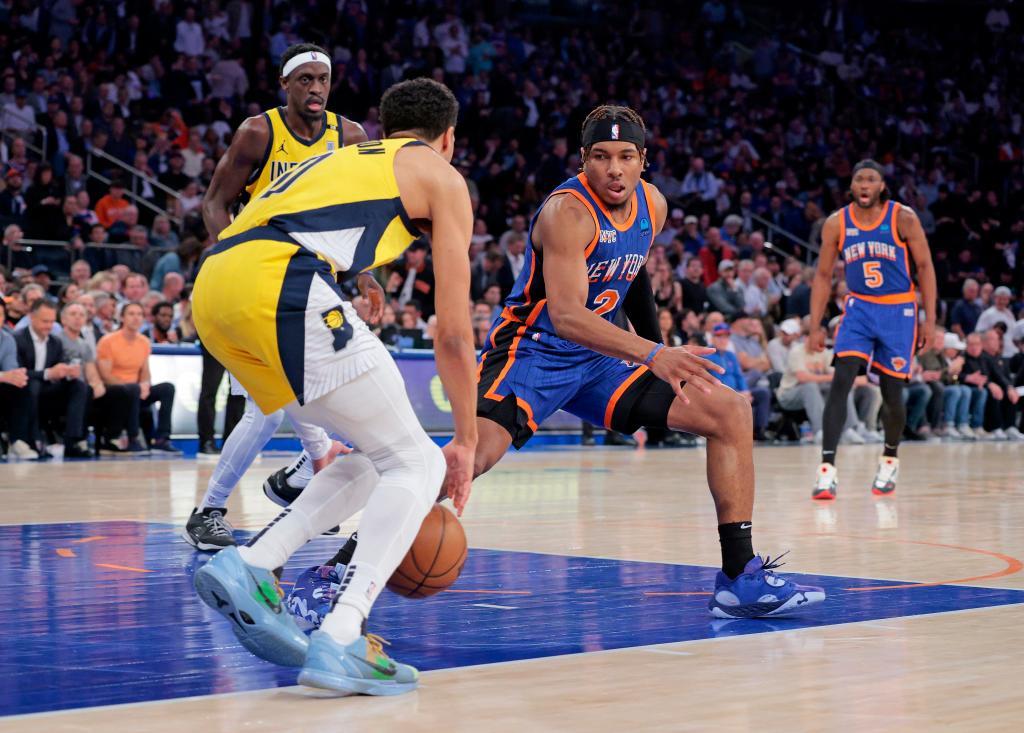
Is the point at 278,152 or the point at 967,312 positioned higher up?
the point at 278,152

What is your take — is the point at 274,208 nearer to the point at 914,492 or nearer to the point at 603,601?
the point at 603,601

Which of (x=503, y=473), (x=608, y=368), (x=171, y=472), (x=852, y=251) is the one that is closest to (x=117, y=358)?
(x=171, y=472)

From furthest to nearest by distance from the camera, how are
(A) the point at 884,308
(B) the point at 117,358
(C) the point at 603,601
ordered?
1. (B) the point at 117,358
2. (A) the point at 884,308
3. (C) the point at 603,601

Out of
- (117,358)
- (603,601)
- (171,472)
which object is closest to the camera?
(603,601)

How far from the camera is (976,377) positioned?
1938 centimetres

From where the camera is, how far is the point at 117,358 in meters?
13.2

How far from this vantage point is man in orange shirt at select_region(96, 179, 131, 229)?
16.2 m

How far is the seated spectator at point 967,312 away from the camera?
69.1 feet

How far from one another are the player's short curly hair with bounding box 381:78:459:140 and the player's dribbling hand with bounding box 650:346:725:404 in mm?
1085

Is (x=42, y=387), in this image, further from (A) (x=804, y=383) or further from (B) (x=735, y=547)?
(B) (x=735, y=547)

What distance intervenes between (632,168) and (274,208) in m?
1.80

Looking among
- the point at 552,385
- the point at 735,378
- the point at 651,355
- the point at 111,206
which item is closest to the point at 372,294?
the point at 552,385

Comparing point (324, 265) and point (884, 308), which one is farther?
point (884, 308)

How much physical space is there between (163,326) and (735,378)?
6.08 meters
